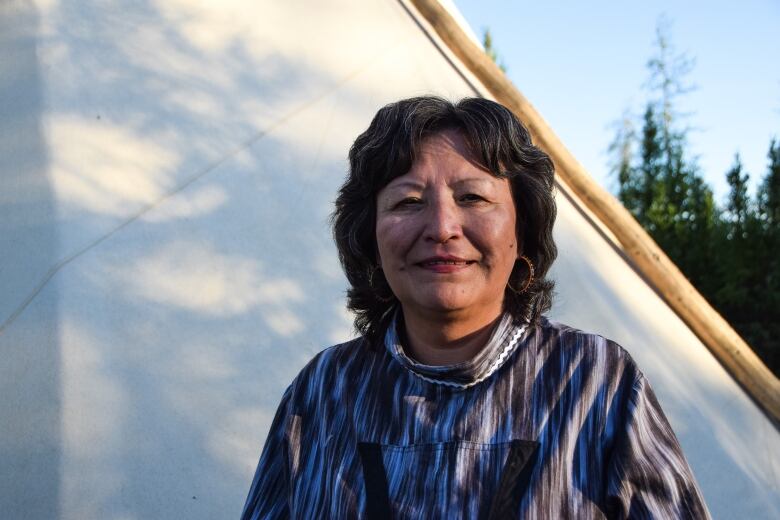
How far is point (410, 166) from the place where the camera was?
1.71m

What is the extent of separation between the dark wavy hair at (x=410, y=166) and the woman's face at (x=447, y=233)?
0.03 meters

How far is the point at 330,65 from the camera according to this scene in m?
3.38

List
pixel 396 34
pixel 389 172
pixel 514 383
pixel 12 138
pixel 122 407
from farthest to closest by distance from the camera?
pixel 396 34 → pixel 12 138 → pixel 122 407 → pixel 389 172 → pixel 514 383

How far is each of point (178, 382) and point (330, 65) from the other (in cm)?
146

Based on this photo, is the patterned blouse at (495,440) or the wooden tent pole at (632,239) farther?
the wooden tent pole at (632,239)

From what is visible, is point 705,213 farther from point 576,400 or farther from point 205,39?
point 576,400

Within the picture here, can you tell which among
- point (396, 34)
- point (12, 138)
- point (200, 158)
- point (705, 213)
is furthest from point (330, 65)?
point (705, 213)

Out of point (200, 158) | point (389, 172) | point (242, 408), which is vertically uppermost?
point (200, 158)

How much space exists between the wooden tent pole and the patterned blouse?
174 centimetres

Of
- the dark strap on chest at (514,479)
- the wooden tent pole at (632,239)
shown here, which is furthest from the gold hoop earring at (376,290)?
the wooden tent pole at (632,239)

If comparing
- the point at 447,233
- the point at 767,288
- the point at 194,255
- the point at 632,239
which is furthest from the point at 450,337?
the point at 767,288

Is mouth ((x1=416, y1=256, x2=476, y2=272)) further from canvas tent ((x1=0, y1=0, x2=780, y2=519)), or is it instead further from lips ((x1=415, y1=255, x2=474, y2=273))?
canvas tent ((x1=0, y1=0, x2=780, y2=519))

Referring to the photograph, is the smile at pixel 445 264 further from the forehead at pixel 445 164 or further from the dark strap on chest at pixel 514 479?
the dark strap on chest at pixel 514 479

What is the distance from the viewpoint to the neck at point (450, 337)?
5.64ft
